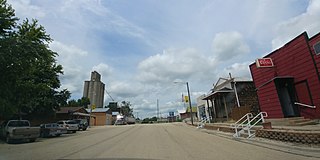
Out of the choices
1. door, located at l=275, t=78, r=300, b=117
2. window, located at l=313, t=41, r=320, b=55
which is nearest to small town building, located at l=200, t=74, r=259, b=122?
door, located at l=275, t=78, r=300, b=117

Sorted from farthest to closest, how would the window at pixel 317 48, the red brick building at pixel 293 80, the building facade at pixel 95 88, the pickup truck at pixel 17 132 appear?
the building facade at pixel 95 88 < the pickup truck at pixel 17 132 < the red brick building at pixel 293 80 < the window at pixel 317 48

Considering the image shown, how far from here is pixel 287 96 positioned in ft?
52.5

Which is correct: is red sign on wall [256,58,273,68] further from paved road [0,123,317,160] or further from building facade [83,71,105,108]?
building facade [83,71,105,108]

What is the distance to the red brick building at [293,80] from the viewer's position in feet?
44.5

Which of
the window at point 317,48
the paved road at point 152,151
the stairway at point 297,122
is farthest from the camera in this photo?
the window at point 317,48

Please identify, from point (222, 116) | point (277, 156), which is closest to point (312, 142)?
point (277, 156)

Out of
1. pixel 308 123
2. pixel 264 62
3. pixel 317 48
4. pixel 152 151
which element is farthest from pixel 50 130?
pixel 317 48

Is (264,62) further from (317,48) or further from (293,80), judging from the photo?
(317,48)

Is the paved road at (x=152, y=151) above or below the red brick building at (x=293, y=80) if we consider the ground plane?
below

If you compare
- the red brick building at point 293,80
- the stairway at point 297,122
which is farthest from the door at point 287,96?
the stairway at point 297,122

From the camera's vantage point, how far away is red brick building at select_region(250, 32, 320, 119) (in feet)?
44.5

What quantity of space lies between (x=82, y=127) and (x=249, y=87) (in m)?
26.9

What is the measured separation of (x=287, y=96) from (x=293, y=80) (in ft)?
4.74

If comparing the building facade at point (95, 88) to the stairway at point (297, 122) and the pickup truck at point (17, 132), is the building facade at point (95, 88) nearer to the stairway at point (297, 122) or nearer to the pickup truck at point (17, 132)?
the pickup truck at point (17, 132)
